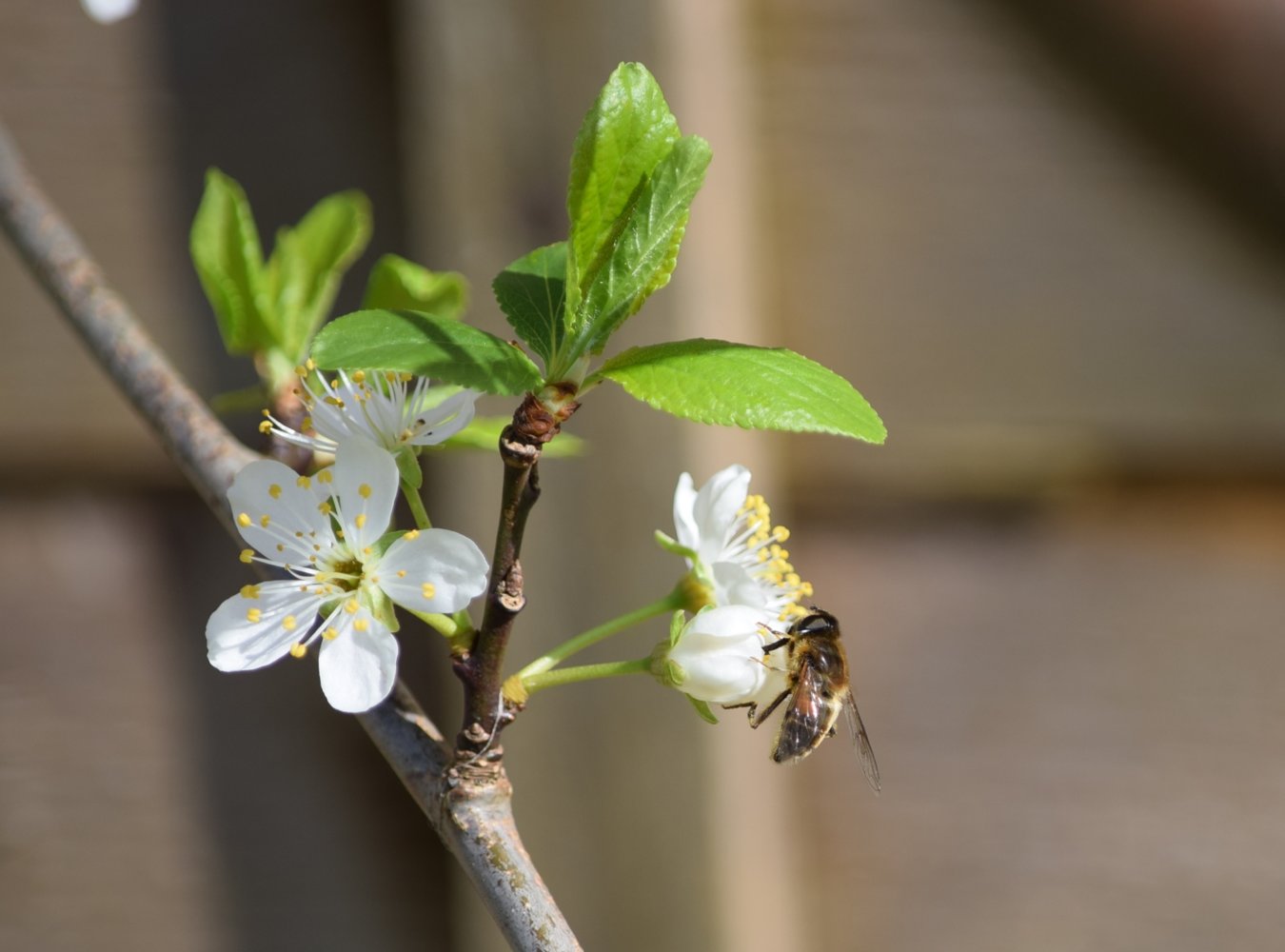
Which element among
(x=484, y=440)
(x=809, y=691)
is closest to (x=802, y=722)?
(x=809, y=691)

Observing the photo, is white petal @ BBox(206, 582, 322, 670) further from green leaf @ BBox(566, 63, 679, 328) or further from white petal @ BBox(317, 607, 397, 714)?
green leaf @ BBox(566, 63, 679, 328)

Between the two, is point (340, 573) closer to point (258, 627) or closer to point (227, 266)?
point (258, 627)

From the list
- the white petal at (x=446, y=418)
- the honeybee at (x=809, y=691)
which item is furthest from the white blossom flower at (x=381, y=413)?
the honeybee at (x=809, y=691)

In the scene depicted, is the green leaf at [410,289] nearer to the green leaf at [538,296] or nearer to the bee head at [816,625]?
the green leaf at [538,296]

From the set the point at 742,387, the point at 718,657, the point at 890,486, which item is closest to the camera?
the point at 742,387

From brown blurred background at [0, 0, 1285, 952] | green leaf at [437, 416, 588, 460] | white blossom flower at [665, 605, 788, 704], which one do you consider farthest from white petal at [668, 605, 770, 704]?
brown blurred background at [0, 0, 1285, 952]
